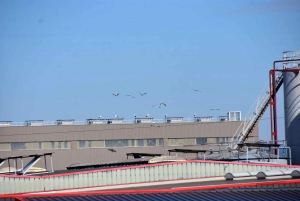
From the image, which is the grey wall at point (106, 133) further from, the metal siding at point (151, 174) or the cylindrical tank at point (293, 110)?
the metal siding at point (151, 174)

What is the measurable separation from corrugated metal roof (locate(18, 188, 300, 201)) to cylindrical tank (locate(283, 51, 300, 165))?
72.4ft

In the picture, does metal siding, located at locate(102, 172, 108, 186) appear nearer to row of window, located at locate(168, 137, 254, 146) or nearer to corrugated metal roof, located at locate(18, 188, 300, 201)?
corrugated metal roof, located at locate(18, 188, 300, 201)

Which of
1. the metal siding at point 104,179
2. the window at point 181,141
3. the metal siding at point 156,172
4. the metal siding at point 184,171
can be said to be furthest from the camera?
the window at point 181,141

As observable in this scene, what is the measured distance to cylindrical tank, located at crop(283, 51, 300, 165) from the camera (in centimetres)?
6338

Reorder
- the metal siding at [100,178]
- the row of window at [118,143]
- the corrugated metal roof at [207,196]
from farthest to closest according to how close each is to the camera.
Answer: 1. the row of window at [118,143]
2. the metal siding at [100,178]
3. the corrugated metal roof at [207,196]

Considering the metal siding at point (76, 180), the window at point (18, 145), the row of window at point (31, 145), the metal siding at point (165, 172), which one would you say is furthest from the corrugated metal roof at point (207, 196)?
the window at point (18, 145)

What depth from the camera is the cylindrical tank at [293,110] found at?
208 ft

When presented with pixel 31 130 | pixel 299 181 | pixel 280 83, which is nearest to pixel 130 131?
pixel 31 130

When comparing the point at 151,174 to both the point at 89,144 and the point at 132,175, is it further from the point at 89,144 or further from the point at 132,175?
the point at 89,144

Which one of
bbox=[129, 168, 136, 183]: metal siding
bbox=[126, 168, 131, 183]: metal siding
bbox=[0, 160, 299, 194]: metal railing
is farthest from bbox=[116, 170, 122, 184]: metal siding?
bbox=[129, 168, 136, 183]: metal siding

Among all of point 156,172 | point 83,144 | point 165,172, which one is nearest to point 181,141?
point 83,144

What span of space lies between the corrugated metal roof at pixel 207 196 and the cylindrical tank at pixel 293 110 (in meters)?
22.1

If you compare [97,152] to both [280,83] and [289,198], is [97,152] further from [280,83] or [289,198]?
[289,198]

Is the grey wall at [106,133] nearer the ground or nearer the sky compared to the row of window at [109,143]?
nearer the sky
